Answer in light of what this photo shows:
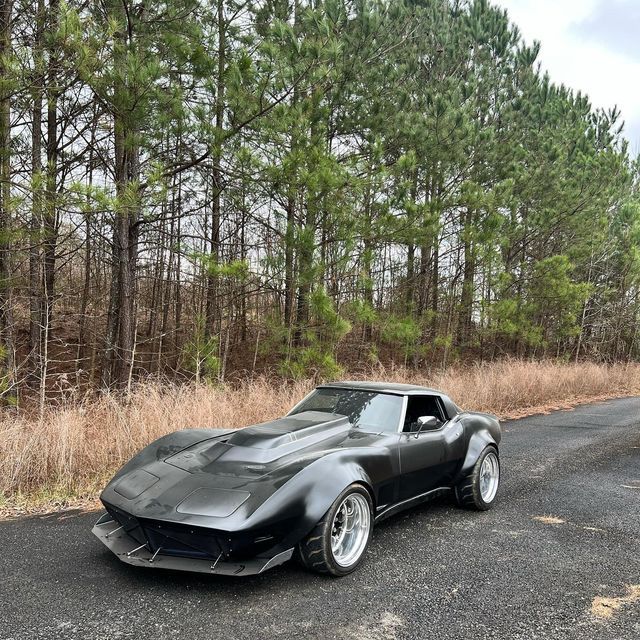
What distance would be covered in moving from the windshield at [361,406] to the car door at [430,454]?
154 mm

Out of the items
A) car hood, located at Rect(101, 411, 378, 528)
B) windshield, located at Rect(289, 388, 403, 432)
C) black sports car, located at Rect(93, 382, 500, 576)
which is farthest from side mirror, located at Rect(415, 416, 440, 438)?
car hood, located at Rect(101, 411, 378, 528)

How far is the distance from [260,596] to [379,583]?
0.77 meters

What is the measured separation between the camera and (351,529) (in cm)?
362

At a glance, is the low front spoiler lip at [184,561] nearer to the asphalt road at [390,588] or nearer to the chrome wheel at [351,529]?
the asphalt road at [390,588]

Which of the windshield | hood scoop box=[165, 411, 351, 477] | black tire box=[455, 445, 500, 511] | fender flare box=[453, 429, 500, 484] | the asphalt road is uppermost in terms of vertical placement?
the windshield

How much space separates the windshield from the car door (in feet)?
0.51

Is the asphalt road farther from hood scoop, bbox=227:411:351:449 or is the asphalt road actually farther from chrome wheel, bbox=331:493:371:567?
hood scoop, bbox=227:411:351:449

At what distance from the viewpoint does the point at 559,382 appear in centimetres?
1489

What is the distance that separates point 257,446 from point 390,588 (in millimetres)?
1262

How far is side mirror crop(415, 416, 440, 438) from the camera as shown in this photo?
14.2 feet

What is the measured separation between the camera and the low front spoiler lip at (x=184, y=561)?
3004 millimetres

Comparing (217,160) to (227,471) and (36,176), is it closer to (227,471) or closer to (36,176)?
(36,176)

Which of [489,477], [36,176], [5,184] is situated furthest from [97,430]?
[489,477]

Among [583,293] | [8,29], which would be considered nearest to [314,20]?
[8,29]
